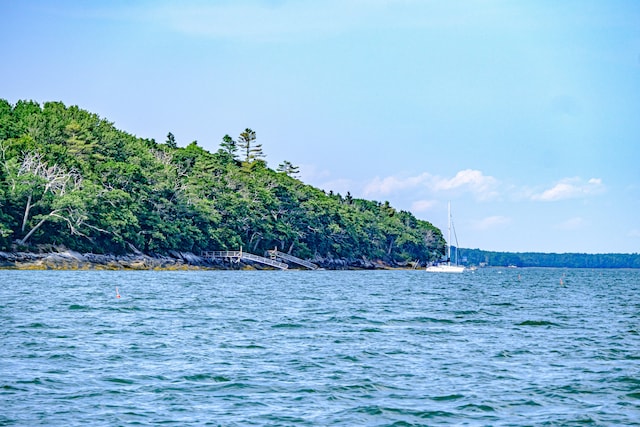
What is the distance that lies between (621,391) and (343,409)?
6994 millimetres

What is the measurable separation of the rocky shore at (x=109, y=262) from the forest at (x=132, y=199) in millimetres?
1314

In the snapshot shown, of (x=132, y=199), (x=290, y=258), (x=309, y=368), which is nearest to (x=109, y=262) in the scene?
(x=132, y=199)

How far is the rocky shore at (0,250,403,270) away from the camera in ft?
287

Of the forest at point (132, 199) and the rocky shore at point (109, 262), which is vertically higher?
the forest at point (132, 199)

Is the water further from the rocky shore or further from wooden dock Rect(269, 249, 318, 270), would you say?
wooden dock Rect(269, 249, 318, 270)

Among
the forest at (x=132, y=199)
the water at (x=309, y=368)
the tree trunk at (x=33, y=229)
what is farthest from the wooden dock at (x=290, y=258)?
the water at (x=309, y=368)

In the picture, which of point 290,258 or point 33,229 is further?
point 290,258

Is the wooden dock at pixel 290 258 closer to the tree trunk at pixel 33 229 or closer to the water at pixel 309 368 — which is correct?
the tree trunk at pixel 33 229

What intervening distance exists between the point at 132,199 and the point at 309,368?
88.0 m

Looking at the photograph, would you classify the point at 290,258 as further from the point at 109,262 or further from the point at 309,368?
the point at 309,368

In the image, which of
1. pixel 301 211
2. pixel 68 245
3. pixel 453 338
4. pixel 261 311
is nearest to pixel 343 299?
pixel 261 311

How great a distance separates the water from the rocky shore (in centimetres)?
4972

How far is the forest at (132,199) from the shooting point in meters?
92.7

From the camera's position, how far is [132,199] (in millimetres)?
107000
